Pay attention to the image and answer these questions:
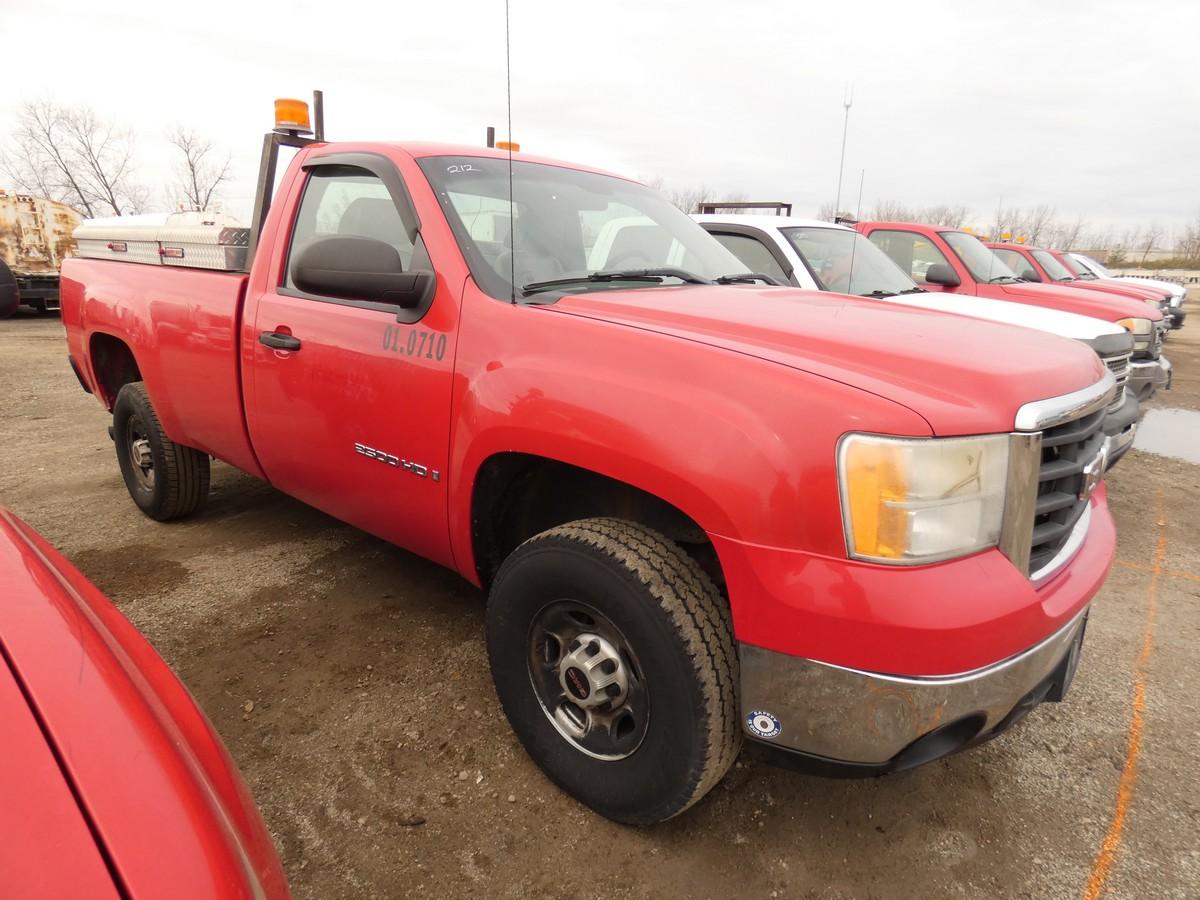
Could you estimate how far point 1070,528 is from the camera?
1.83 m

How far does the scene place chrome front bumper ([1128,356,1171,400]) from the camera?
19.1 feet

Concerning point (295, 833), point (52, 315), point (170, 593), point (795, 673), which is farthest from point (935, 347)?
point (52, 315)

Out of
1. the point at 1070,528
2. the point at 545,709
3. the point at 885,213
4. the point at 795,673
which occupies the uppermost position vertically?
the point at 885,213

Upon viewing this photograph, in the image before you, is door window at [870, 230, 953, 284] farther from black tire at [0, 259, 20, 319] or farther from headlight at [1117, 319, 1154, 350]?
black tire at [0, 259, 20, 319]

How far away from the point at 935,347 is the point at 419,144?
192 cm

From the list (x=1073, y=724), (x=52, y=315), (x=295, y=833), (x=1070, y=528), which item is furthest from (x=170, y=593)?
(x=52, y=315)

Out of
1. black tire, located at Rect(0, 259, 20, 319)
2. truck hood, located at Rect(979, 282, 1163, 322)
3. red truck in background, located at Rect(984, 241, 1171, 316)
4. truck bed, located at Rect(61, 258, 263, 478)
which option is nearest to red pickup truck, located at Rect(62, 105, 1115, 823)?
truck bed, located at Rect(61, 258, 263, 478)

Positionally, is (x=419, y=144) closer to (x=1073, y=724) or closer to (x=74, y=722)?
(x=74, y=722)

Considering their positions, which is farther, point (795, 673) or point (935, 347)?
point (935, 347)

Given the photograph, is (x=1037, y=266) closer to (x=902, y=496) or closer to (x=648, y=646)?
(x=902, y=496)

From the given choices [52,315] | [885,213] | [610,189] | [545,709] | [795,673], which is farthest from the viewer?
[885,213]

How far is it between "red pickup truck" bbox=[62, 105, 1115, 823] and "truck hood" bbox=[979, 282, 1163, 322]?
515 centimetres

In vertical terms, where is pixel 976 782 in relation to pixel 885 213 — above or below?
below

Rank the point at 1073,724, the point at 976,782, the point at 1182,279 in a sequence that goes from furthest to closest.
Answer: the point at 1182,279, the point at 1073,724, the point at 976,782
